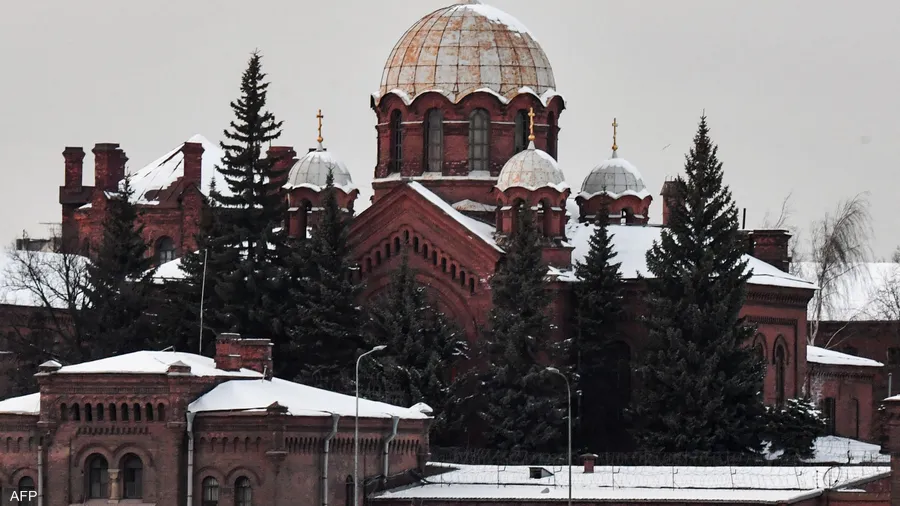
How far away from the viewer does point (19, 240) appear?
112 metres

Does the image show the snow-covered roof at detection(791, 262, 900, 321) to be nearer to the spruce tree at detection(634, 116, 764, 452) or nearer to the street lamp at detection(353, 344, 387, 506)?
the spruce tree at detection(634, 116, 764, 452)

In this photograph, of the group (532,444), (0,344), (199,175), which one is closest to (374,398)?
(532,444)

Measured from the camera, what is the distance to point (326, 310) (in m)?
84.7

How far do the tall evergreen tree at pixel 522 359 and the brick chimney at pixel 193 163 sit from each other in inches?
1004

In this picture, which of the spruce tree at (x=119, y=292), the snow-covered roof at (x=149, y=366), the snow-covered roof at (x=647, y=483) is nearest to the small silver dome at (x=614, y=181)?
the spruce tree at (x=119, y=292)

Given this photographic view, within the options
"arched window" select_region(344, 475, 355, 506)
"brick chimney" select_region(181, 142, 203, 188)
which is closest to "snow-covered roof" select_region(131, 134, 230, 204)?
"brick chimney" select_region(181, 142, 203, 188)

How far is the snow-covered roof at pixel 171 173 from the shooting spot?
108688mm

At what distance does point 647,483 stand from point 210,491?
1209cm

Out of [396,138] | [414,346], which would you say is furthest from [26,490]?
[396,138]

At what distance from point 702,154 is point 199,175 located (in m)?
27.8

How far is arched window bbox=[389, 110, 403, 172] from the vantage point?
91.4 m

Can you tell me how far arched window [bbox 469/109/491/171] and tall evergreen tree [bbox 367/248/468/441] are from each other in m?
6.59

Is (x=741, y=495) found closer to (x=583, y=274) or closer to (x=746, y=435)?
(x=746, y=435)

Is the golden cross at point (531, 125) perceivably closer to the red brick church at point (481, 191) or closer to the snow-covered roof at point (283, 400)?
the red brick church at point (481, 191)
